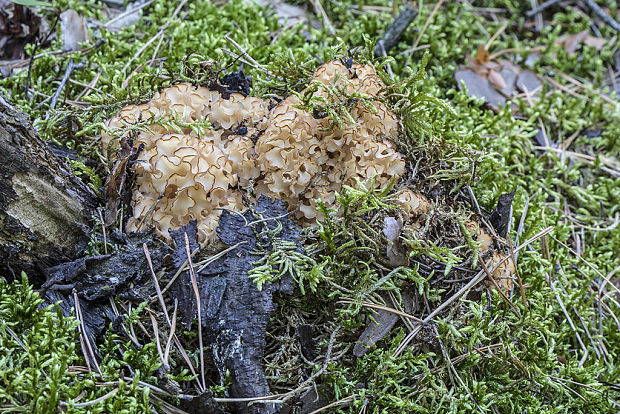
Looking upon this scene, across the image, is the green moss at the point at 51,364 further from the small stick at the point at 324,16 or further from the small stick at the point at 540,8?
the small stick at the point at 540,8

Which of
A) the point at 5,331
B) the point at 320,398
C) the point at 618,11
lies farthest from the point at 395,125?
the point at 618,11

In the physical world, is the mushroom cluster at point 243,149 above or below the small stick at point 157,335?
above

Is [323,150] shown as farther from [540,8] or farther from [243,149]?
[540,8]

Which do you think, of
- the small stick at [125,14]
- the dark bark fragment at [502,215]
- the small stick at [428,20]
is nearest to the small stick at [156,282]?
the dark bark fragment at [502,215]

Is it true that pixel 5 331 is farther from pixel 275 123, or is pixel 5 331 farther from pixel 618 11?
pixel 618 11

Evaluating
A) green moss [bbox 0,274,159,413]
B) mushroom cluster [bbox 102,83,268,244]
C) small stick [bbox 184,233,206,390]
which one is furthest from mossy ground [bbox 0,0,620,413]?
mushroom cluster [bbox 102,83,268,244]

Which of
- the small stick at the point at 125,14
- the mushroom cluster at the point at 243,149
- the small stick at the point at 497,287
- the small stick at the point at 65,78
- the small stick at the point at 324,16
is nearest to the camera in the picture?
the mushroom cluster at the point at 243,149

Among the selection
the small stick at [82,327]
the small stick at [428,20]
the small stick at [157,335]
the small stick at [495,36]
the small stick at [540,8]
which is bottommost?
the small stick at [157,335]
